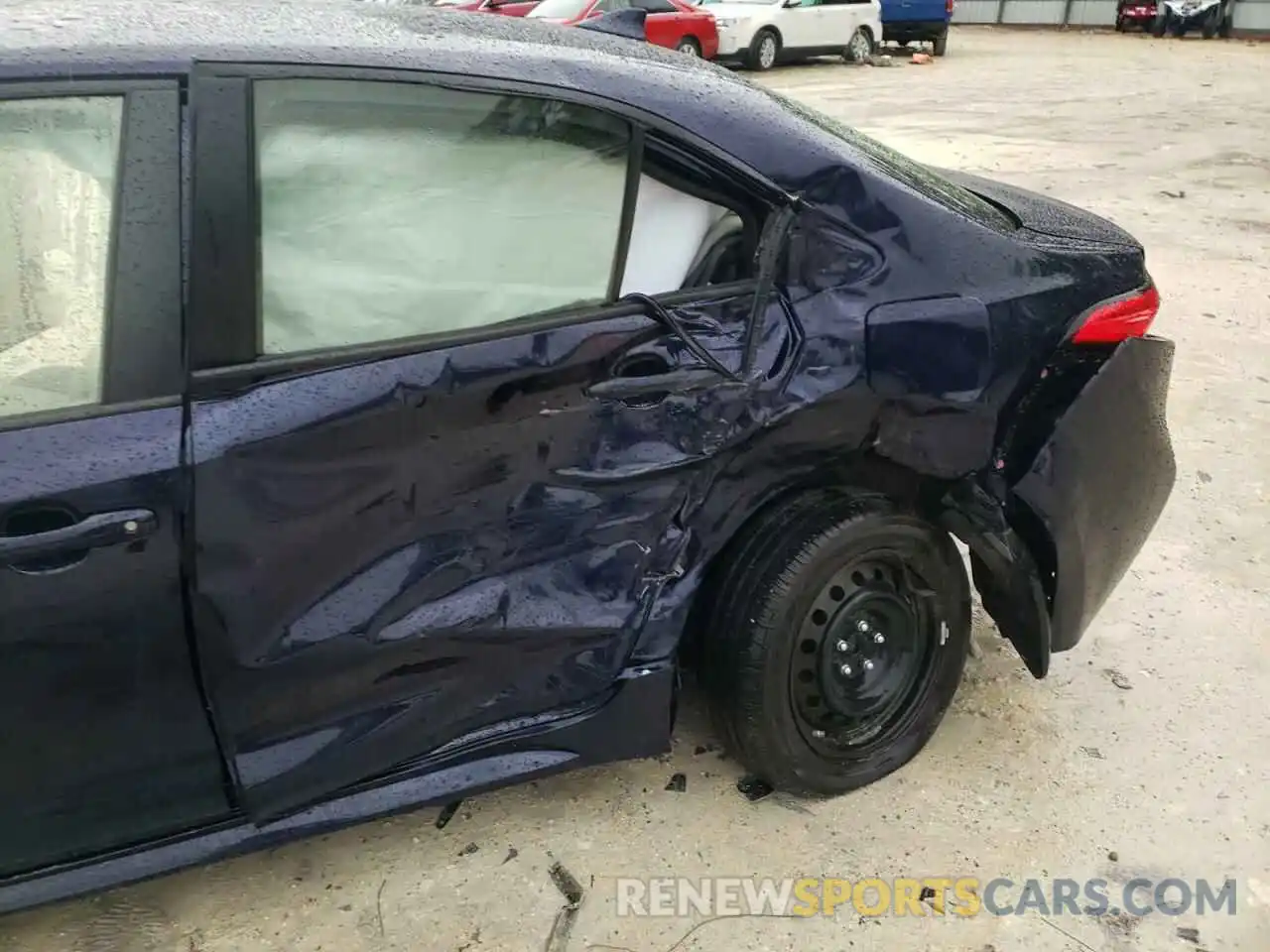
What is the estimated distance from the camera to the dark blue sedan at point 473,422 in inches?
64.7

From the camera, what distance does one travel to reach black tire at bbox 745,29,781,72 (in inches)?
625

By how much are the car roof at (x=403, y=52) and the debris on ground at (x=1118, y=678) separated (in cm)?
163

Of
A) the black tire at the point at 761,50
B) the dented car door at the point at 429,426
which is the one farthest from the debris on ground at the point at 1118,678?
the black tire at the point at 761,50

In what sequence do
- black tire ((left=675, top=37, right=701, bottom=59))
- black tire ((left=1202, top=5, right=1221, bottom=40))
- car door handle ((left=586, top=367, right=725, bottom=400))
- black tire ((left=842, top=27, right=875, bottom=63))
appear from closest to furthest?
1. car door handle ((left=586, top=367, right=725, bottom=400))
2. black tire ((left=675, top=37, right=701, bottom=59))
3. black tire ((left=842, top=27, right=875, bottom=63))
4. black tire ((left=1202, top=5, right=1221, bottom=40))

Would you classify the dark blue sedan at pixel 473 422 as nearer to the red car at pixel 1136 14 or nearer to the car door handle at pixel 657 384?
the car door handle at pixel 657 384

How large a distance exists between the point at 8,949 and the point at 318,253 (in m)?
1.45

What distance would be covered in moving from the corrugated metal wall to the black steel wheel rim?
2586 centimetres

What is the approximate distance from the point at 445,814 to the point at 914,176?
5.85 feet

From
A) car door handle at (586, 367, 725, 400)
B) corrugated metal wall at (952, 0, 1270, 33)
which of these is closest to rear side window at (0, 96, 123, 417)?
car door handle at (586, 367, 725, 400)

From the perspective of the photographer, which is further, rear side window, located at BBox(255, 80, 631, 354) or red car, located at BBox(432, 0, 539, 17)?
red car, located at BBox(432, 0, 539, 17)

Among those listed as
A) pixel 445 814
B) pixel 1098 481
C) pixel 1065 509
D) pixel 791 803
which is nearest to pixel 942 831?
pixel 791 803

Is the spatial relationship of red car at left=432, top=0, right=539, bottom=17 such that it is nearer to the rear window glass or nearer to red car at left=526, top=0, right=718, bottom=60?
red car at left=526, top=0, right=718, bottom=60

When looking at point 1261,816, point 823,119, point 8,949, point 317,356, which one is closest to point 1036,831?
point 1261,816

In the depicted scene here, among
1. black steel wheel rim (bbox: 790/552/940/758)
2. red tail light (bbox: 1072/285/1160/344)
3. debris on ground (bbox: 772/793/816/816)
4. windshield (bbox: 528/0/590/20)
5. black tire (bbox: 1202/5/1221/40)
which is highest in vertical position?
black tire (bbox: 1202/5/1221/40)
